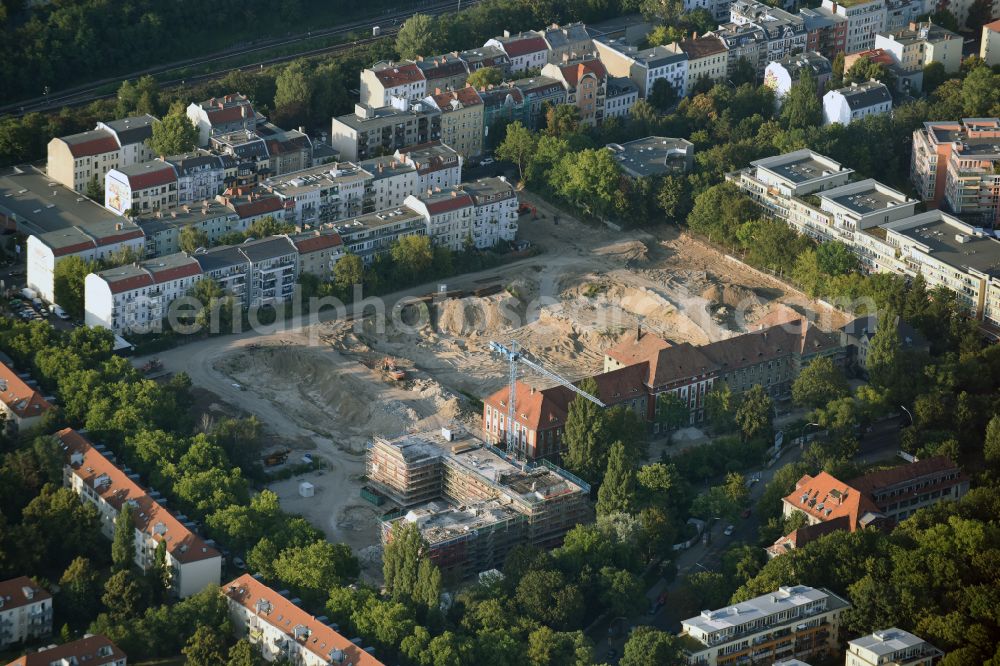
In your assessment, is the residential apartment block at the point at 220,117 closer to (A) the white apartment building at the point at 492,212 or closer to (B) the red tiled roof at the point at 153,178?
(B) the red tiled roof at the point at 153,178

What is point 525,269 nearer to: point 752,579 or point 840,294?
point 840,294

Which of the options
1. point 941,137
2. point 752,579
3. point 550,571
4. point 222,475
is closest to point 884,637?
point 752,579

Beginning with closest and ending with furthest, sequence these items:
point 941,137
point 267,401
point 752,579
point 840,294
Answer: point 752,579
point 267,401
point 840,294
point 941,137

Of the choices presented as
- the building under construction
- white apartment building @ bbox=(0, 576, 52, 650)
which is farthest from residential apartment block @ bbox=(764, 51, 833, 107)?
white apartment building @ bbox=(0, 576, 52, 650)

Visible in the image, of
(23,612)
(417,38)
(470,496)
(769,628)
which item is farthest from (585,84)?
(23,612)

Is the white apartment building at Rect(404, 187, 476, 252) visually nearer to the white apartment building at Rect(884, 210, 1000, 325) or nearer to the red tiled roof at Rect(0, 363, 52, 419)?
the white apartment building at Rect(884, 210, 1000, 325)
